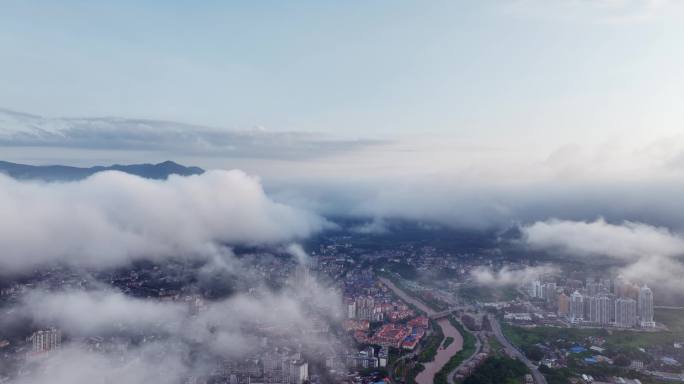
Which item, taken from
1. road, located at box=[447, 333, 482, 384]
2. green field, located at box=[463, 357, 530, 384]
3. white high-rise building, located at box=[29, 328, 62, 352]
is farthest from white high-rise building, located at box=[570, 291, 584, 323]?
white high-rise building, located at box=[29, 328, 62, 352]

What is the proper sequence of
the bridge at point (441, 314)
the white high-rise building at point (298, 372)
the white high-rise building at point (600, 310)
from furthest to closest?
the bridge at point (441, 314), the white high-rise building at point (600, 310), the white high-rise building at point (298, 372)

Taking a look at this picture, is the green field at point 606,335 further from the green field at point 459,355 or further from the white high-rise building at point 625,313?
the green field at point 459,355

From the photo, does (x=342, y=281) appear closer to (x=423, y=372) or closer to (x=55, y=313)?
(x=423, y=372)

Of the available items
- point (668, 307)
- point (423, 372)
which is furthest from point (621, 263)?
point (423, 372)

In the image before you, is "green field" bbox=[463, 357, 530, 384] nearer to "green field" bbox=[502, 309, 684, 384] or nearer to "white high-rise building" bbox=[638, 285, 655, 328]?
"green field" bbox=[502, 309, 684, 384]

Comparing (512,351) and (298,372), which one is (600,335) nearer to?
(512,351)

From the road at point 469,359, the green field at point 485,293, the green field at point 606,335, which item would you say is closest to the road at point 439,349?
the road at point 469,359

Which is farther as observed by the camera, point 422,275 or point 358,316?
point 422,275
